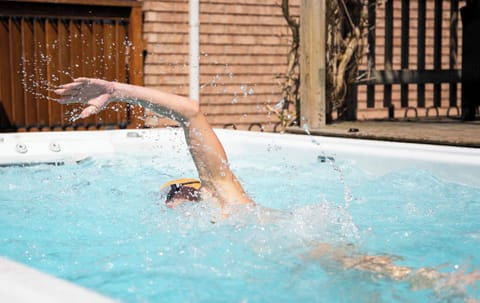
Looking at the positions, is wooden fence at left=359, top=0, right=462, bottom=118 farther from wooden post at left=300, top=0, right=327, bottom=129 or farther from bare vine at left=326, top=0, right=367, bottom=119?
wooden post at left=300, top=0, right=327, bottom=129

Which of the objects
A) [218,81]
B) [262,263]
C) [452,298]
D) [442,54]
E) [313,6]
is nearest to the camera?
[452,298]

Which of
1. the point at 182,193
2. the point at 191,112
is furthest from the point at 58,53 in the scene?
the point at 191,112

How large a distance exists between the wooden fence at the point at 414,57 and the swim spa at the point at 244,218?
2.99 metres

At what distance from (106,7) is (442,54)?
4522 millimetres

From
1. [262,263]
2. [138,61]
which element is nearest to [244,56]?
[138,61]

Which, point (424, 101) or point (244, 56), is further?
point (424, 101)

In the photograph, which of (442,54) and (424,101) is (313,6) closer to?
(424,101)

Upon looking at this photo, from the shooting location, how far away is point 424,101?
8734 mm

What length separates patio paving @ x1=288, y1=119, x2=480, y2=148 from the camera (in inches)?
194

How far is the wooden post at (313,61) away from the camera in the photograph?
6434 mm

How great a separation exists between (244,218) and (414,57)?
6.72 m

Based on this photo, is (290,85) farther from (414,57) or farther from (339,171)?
(339,171)

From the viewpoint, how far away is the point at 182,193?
3.04 m

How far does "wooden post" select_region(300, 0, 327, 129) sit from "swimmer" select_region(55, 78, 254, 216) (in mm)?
3507
